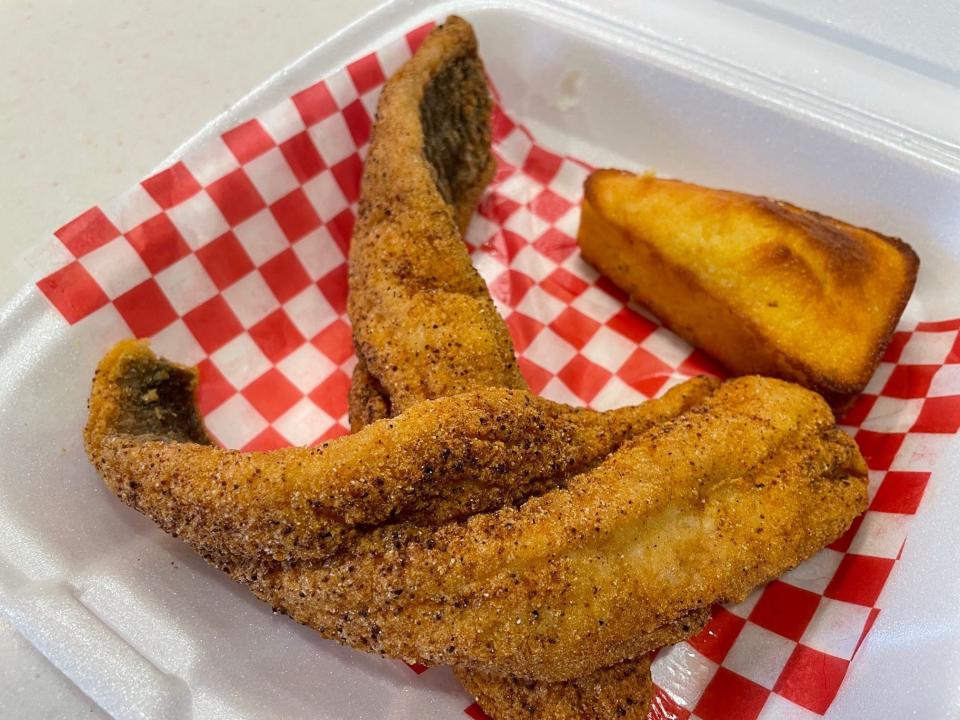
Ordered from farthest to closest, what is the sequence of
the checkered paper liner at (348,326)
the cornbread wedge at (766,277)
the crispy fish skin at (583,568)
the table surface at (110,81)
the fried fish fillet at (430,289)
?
the table surface at (110,81) → the cornbread wedge at (766,277) → the checkered paper liner at (348,326) → the fried fish fillet at (430,289) → the crispy fish skin at (583,568)

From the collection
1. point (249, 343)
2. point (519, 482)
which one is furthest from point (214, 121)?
point (519, 482)

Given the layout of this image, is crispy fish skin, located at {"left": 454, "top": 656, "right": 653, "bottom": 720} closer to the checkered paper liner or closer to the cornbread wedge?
the checkered paper liner

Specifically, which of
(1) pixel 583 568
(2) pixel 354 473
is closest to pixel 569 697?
(1) pixel 583 568

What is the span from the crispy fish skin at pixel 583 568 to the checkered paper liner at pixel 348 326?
214 mm

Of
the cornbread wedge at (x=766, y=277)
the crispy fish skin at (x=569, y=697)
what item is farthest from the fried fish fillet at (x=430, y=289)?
the cornbread wedge at (x=766, y=277)

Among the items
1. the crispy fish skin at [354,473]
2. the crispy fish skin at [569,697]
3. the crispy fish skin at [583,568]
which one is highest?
the crispy fish skin at [354,473]

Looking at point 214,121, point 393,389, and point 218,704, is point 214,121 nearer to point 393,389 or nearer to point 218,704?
point 393,389

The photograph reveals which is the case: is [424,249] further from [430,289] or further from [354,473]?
[354,473]

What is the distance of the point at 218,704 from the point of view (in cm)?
123

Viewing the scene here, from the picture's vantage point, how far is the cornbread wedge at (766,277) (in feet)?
5.33

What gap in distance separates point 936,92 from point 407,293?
58.3 inches

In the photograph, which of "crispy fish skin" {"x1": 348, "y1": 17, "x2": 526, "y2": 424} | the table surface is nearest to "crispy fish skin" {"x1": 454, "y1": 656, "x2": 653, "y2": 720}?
"crispy fish skin" {"x1": 348, "y1": 17, "x2": 526, "y2": 424}

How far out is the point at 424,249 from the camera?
61.2 inches

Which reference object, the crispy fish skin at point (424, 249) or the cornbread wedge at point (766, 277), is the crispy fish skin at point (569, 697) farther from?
the cornbread wedge at point (766, 277)
